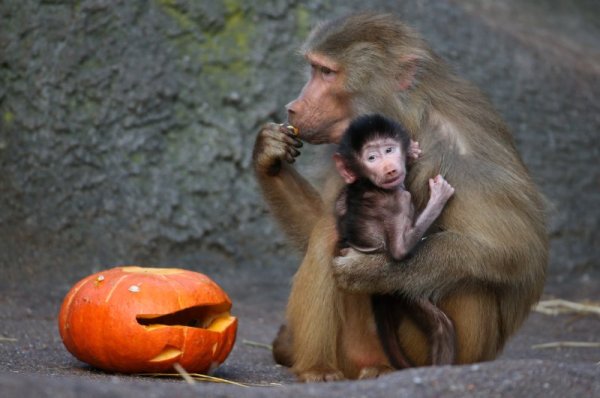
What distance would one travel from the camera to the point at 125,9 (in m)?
7.38

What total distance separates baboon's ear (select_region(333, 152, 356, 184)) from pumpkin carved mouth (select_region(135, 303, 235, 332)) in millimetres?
815

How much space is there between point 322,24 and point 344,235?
1.18 metres

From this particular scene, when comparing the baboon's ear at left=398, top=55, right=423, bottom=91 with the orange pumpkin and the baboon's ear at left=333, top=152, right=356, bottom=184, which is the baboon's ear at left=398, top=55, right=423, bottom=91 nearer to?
the baboon's ear at left=333, top=152, right=356, bottom=184

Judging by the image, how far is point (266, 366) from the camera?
521 centimetres

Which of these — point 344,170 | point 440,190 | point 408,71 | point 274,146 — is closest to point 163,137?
point 274,146

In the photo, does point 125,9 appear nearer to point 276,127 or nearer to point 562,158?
point 276,127

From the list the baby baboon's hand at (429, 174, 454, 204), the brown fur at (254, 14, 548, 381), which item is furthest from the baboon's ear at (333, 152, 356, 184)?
the baby baboon's hand at (429, 174, 454, 204)

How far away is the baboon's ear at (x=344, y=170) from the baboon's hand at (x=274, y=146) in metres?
0.41

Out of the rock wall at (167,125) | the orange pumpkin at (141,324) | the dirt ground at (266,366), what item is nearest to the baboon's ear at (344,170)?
the orange pumpkin at (141,324)

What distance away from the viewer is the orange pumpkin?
4.36 metres

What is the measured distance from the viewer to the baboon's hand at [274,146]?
488 centimetres

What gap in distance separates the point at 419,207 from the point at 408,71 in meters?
0.69

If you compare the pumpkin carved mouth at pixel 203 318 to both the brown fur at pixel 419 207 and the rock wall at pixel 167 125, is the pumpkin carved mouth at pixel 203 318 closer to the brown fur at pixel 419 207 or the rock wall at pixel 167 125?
the brown fur at pixel 419 207

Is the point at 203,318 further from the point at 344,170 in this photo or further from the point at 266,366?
the point at 344,170
